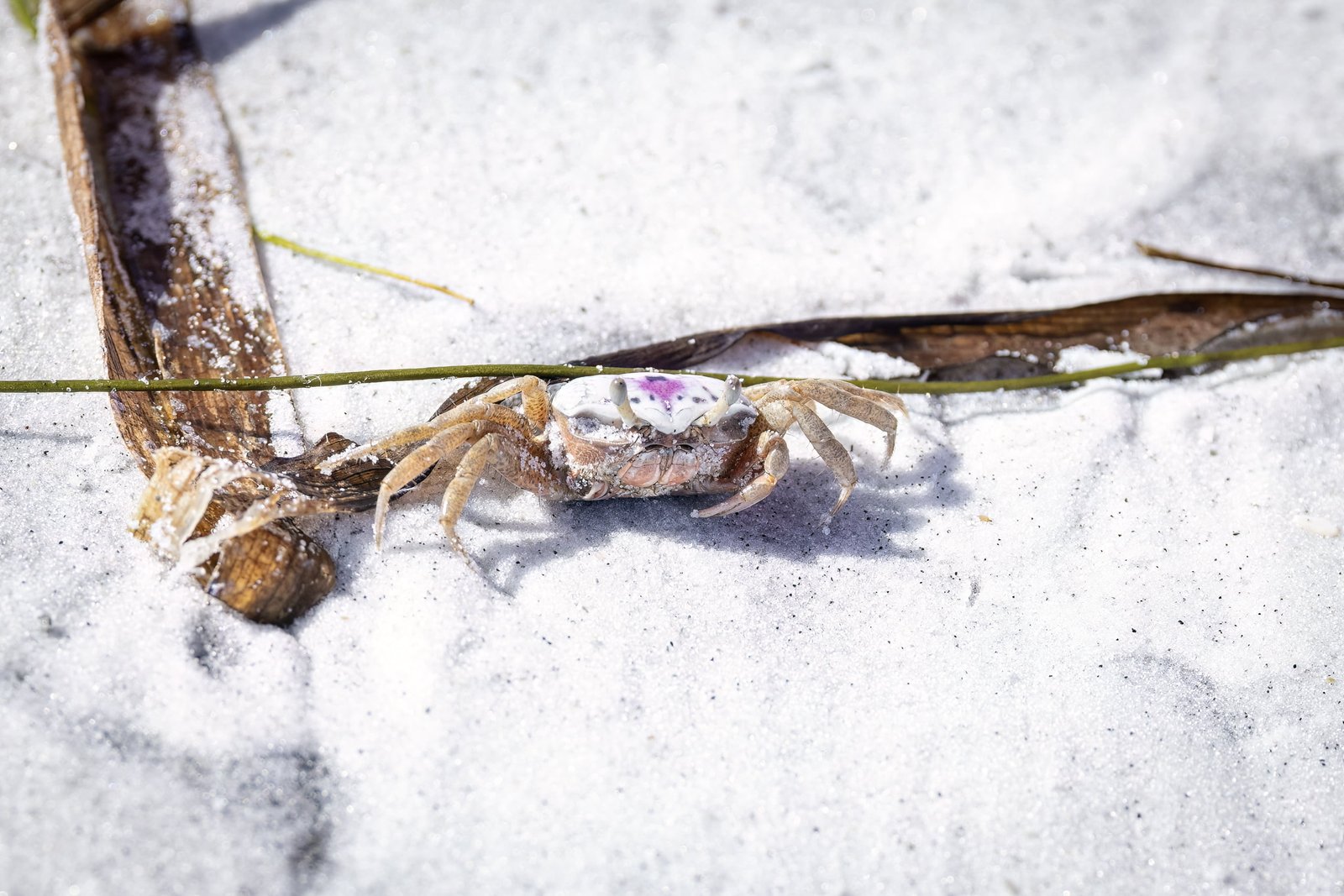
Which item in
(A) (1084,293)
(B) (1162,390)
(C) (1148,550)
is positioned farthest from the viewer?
(A) (1084,293)

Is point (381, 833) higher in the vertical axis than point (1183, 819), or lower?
higher

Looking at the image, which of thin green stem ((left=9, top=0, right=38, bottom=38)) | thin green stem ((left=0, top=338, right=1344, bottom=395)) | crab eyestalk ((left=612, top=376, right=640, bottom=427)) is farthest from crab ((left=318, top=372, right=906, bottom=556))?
thin green stem ((left=9, top=0, right=38, bottom=38))

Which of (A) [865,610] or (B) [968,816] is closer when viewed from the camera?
(B) [968,816]

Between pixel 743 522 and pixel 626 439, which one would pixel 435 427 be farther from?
pixel 743 522

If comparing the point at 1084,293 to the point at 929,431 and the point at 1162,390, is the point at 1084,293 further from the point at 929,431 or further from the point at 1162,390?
the point at 929,431

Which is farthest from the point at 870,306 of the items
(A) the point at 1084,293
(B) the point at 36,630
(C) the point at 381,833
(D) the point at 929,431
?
(B) the point at 36,630

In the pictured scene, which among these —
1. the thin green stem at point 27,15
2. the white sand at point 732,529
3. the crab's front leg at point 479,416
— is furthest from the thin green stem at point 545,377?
the thin green stem at point 27,15
